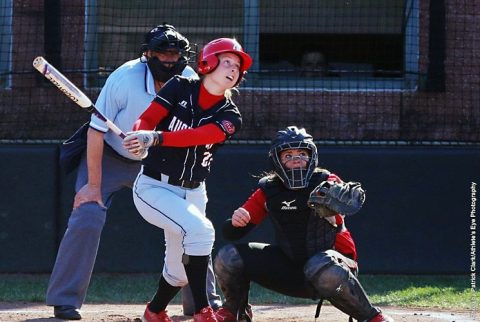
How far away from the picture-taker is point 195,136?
4.88 m

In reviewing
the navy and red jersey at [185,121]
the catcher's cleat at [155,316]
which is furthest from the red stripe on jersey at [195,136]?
the catcher's cleat at [155,316]

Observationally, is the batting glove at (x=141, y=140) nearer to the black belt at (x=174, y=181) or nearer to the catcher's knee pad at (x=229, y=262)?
the black belt at (x=174, y=181)

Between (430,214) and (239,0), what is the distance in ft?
8.29

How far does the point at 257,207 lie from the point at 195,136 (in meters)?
0.63

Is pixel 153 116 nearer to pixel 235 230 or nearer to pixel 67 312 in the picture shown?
pixel 235 230

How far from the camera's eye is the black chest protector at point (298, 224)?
516 centimetres

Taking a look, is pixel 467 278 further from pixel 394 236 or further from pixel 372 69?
pixel 372 69

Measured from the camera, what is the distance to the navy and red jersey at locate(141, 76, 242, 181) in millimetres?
5055

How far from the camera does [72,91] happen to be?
17.1 feet

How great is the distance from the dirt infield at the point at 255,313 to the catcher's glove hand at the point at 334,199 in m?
0.99

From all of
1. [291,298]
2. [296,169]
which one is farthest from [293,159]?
[291,298]

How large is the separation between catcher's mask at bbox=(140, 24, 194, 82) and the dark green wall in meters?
2.27

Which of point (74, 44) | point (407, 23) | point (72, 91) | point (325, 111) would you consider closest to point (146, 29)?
point (74, 44)

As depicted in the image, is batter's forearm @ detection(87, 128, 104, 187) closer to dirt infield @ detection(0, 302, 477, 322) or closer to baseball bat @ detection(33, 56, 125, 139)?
baseball bat @ detection(33, 56, 125, 139)
